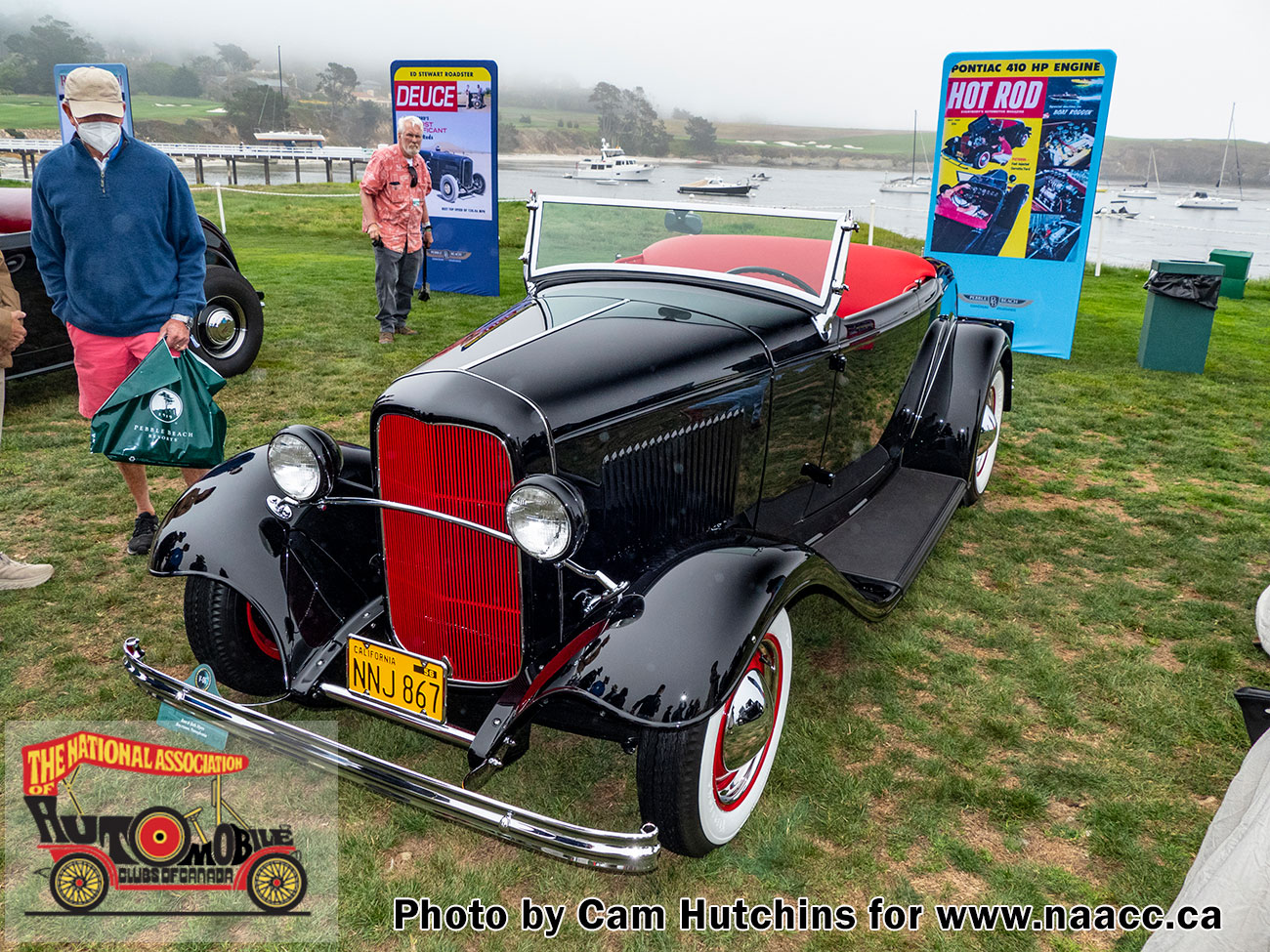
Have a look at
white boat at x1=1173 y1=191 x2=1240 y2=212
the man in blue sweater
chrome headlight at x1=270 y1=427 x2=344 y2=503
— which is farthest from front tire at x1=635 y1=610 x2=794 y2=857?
white boat at x1=1173 y1=191 x2=1240 y2=212

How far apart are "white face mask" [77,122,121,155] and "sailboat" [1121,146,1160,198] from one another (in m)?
77.3

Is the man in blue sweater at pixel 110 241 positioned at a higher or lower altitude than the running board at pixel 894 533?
higher

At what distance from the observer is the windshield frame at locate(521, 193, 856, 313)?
345 cm

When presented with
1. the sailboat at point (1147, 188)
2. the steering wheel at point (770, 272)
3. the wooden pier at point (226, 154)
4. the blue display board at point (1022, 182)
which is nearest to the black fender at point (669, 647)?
the steering wheel at point (770, 272)

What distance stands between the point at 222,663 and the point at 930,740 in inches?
96.3

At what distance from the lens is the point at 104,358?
12.5 feet

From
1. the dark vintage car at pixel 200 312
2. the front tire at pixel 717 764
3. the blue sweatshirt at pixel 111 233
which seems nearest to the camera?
the front tire at pixel 717 764

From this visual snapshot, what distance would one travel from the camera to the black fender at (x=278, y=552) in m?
2.67

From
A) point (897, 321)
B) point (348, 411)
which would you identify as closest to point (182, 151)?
point (348, 411)

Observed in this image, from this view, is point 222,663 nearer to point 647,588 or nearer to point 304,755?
point 304,755

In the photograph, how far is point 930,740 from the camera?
302 centimetres

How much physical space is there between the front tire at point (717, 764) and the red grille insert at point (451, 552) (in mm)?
576

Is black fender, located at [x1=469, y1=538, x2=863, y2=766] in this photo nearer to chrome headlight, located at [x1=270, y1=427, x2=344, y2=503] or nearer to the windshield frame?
chrome headlight, located at [x1=270, y1=427, x2=344, y2=503]

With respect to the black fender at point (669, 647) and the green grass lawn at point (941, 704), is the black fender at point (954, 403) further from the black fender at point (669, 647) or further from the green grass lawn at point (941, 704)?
the black fender at point (669, 647)
